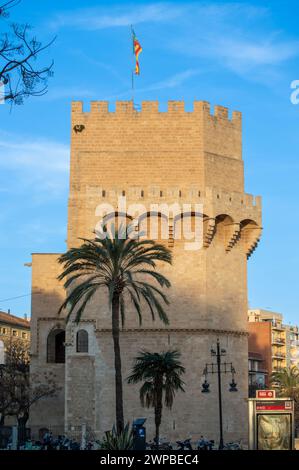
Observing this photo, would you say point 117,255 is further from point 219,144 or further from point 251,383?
point 251,383

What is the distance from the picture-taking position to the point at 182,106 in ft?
184

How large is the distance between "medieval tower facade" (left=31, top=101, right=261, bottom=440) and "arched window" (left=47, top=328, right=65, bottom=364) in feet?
11.0

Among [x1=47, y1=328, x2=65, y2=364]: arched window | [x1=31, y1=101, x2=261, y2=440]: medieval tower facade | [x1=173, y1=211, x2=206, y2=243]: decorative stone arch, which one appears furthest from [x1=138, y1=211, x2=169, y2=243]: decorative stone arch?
[x1=47, y1=328, x2=65, y2=364]: arched window

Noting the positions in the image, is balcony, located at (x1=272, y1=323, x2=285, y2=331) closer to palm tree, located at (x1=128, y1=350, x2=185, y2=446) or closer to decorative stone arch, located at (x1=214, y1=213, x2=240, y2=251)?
decorative stone arch, located at (x1=214, y1=213, x2=240, y2=251)

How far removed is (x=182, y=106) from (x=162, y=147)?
279 centimetres

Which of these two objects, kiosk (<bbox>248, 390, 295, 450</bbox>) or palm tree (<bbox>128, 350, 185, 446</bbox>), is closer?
kiosk (<bbox>248, 390, 295, 450</bbox>)

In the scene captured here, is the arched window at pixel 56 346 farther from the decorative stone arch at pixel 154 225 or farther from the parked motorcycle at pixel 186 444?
the parked motorcycle at pixel 186 444

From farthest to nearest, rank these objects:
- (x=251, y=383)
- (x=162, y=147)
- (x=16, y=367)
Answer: (x=251, y=383) → (x=16, y=367) → (x=162, y=147)

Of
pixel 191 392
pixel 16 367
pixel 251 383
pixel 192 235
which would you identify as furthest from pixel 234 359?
pixel 251 383

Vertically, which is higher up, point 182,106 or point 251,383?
point 182,106

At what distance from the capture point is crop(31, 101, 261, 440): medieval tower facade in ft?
172

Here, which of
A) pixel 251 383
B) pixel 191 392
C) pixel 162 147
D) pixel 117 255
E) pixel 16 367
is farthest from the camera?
pixel 251 383

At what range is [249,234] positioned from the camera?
187 ft

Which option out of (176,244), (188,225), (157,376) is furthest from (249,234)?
(157,376)
